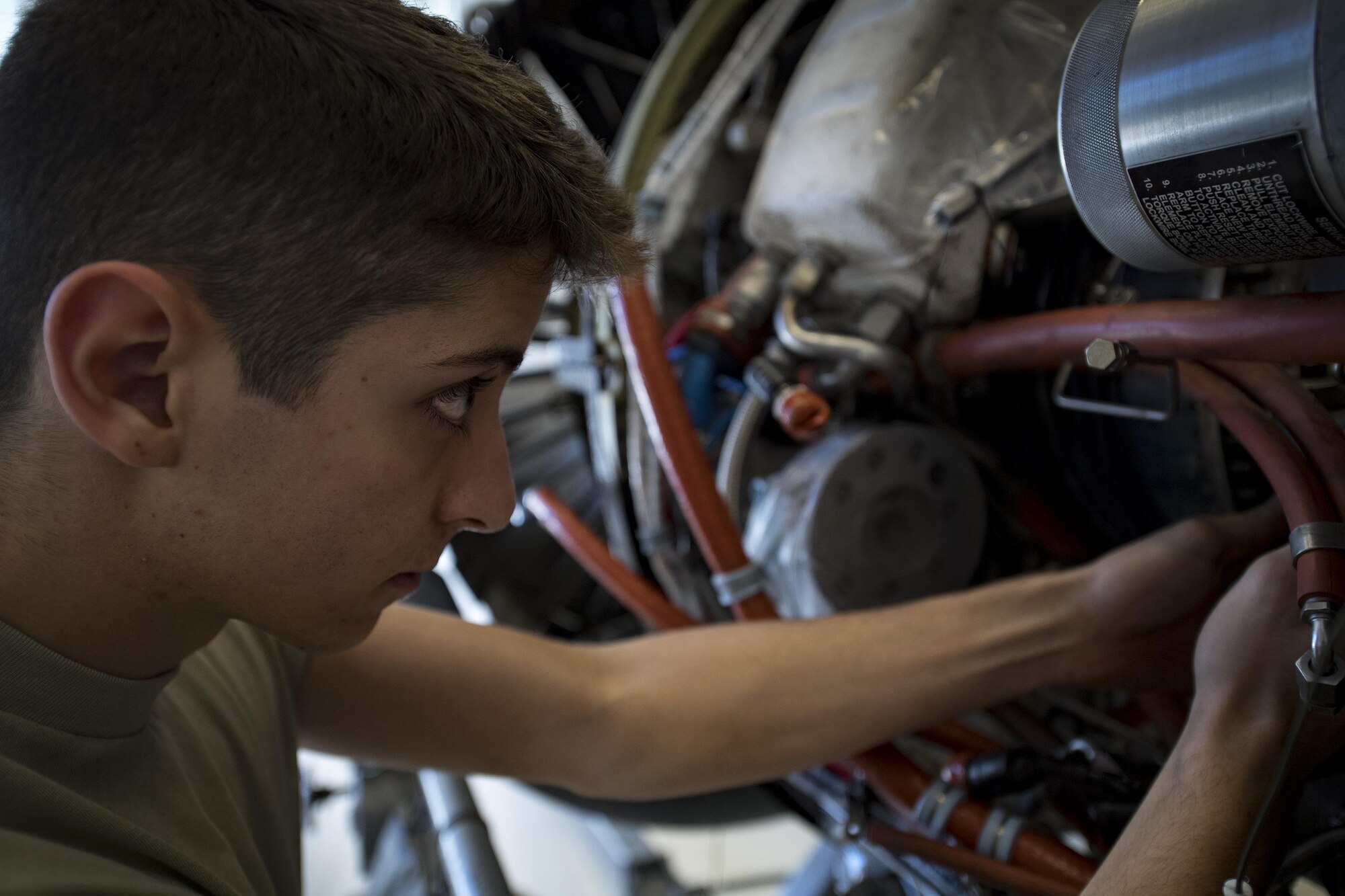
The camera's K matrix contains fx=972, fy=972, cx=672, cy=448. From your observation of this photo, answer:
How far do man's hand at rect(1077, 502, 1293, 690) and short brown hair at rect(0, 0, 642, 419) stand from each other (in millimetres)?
567

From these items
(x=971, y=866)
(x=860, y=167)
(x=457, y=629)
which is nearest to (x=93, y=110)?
(x=457, y=629)

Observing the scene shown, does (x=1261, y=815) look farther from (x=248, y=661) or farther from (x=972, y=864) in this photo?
(x=248, y=661)

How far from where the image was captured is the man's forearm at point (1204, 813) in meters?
0.54

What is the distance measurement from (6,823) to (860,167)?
784 mm

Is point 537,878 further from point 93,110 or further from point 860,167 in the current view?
point 93,110

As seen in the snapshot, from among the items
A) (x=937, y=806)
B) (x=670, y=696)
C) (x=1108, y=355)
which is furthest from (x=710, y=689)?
(x=1108, y=355)

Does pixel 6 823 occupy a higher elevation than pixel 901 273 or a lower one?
lower

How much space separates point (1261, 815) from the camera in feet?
1.68

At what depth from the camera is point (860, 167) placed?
0.89m

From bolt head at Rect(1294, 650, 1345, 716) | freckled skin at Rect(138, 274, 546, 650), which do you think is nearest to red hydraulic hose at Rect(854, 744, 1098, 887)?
bolt head at Rect(1294, 650, 1345, 716)

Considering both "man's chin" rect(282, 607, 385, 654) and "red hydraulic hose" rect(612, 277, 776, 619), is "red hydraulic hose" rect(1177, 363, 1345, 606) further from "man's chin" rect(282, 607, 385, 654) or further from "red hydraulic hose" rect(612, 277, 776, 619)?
"man's chin" rect(282, 607, 385, 654)

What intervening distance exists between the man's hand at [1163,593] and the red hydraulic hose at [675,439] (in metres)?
0.30

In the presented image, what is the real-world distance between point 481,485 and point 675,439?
0.39m

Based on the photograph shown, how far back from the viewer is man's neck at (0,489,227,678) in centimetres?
54
